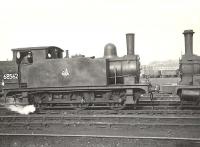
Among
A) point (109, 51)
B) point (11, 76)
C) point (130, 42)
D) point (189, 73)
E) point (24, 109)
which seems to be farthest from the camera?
point (11, 76)

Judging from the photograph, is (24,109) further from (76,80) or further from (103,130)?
(103,130)

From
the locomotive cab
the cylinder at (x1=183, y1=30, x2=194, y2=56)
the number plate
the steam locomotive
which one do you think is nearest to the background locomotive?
the cylinder at (x1=183, y1=30, x2=194, y2=56)

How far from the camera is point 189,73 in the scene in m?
10.6

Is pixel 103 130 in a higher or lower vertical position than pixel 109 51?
lower

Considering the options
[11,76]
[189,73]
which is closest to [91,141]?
[189,73]

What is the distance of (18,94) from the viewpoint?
1249 centimetres

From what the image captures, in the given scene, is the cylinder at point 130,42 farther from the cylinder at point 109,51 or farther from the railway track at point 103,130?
the railway track at point 103,130

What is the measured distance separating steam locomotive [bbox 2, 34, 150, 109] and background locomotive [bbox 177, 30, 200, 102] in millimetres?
1476

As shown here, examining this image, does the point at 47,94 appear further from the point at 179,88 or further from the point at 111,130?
the point at 179,88

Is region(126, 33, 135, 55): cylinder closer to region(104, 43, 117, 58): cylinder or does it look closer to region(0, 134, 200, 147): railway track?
region(104, 43, 117, 58): cylinder

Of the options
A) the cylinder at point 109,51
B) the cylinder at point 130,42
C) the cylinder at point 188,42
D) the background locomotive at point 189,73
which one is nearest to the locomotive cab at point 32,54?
the cylinder at point 109,51

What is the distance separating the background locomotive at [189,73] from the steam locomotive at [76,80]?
1.48 metres

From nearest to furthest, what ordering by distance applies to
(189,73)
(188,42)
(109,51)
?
(188,42), (189,73), (109,51)

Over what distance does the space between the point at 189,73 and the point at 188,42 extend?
3.98 ft
